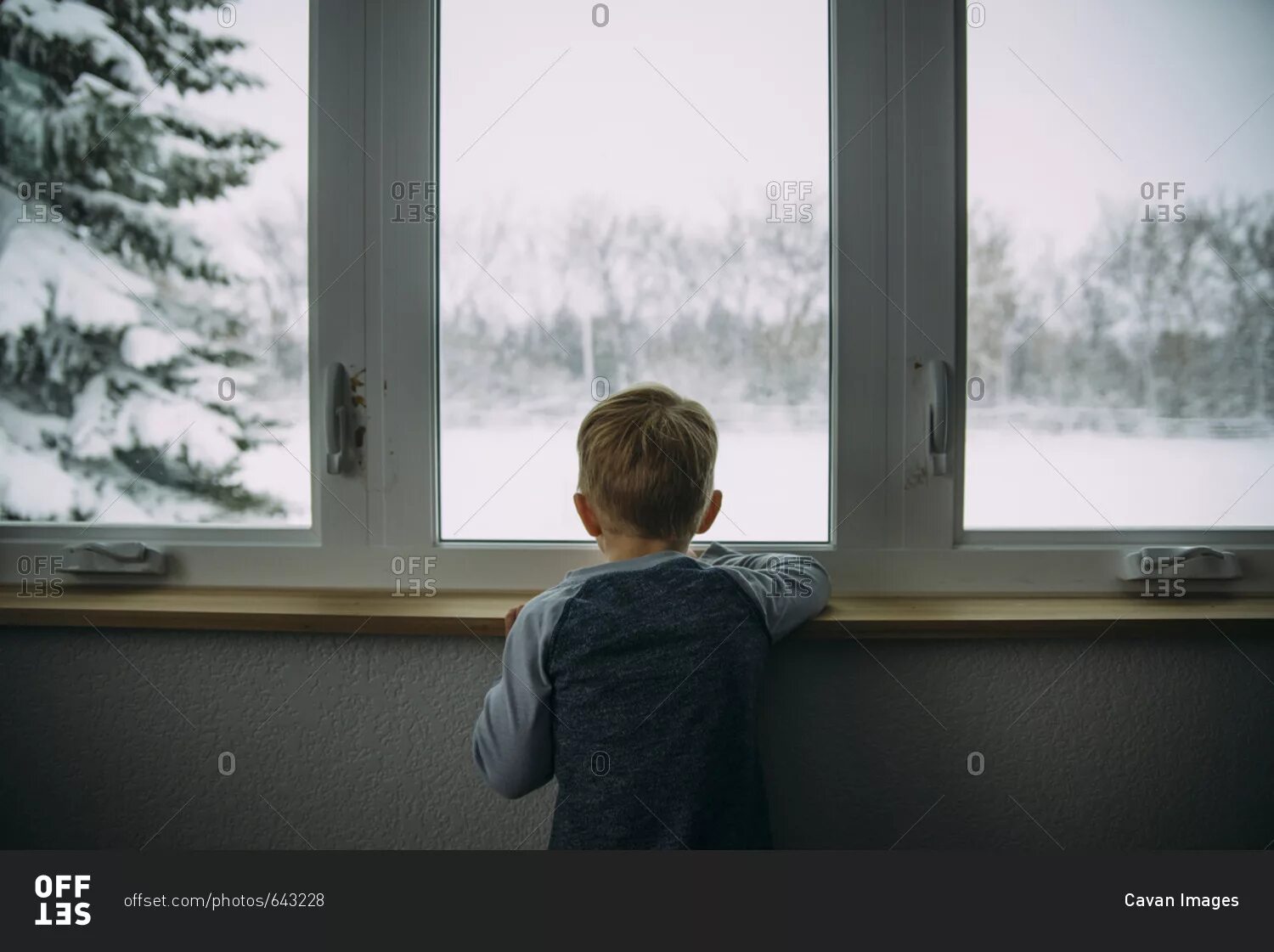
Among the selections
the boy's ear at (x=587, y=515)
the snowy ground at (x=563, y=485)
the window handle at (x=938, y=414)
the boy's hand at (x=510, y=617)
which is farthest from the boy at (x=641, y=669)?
the window handle at (x=938, y=414)

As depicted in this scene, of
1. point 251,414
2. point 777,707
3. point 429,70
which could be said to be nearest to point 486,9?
point 429,70

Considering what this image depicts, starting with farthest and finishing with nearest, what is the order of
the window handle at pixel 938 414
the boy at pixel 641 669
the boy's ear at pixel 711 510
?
the window handle at pixel 938 414 < the boy's ear at pixel 711 510 < the boy at pixel 641 669

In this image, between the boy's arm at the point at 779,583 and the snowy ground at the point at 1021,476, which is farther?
the snowy ground at the point at 1021,476

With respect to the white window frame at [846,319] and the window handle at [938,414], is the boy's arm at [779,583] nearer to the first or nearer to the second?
the white window frame at [846,319]

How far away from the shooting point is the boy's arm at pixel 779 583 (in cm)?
86

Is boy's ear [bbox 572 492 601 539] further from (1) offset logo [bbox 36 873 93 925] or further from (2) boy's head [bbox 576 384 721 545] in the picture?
(1) offset logo [bbox 36 873 93 925]

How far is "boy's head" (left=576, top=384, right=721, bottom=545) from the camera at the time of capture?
822mm

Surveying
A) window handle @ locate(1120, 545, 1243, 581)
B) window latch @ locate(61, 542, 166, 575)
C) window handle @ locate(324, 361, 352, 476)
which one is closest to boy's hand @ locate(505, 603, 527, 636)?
window handle @ locate(324, 361, 352, 476)

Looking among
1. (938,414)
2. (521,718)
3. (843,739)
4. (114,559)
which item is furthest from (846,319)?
(114,559)

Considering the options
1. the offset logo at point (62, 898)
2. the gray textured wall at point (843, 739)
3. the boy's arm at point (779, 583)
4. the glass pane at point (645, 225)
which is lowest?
the offset logo at point (62, 898)

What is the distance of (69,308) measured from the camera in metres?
1.13

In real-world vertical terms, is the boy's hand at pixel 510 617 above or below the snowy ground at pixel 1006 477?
below

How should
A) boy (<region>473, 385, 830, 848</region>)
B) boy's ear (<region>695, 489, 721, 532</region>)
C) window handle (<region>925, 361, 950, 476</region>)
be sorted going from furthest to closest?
window handle (<region>925, 361, 950, 476</region>) < boy's ear (<region>695, 489, 721, 532</region>) < boy (<region>473, 385, 830, 848</region>)

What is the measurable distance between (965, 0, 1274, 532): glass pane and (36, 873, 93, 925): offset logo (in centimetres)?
137
